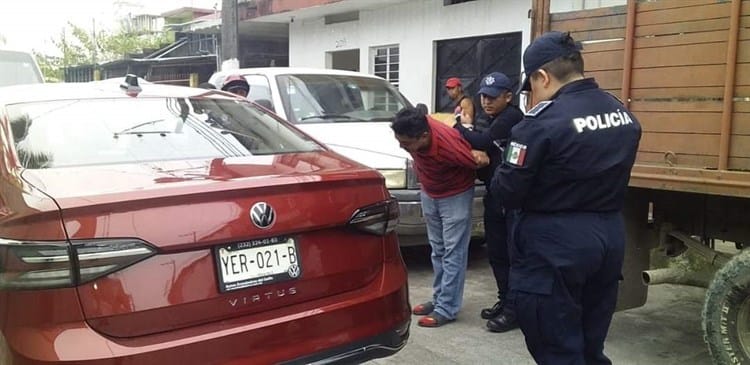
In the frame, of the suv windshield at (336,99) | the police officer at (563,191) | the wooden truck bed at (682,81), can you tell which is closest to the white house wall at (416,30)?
the suv windshield at (336,99)

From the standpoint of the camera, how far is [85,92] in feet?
11.2

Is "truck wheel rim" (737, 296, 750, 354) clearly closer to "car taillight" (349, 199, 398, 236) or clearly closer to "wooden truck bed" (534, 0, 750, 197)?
"wooden truck bed" (534, 0, 750, 197)

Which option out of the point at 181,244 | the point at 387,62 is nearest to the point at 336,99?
the point at 181,244

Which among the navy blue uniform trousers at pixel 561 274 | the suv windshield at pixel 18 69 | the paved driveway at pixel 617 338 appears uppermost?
the suv windshield at pixel 18 69

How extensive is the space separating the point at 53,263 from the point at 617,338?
3370 millimetres

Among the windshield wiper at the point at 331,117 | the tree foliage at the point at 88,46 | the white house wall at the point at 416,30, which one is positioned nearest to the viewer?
the windshield wiper at the point at 331,117

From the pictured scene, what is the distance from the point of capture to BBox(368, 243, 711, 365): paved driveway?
3.91 meters

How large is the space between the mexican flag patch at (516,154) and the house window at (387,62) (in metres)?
10.00

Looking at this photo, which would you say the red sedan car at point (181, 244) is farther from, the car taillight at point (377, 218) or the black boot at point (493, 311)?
the black boot at point (493, 311)

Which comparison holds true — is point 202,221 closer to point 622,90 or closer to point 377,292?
point 377,292

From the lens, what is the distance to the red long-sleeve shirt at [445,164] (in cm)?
405

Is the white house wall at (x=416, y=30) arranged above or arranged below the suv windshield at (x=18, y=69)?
above

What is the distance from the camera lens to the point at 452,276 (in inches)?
172

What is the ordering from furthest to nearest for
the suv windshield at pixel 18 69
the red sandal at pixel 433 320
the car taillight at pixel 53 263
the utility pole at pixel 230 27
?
the utility pole at pixel 230 27
the suv windshield at pixel 18 69
the red sandal at pixel 433 320
the car taillight at pixel 53 263
